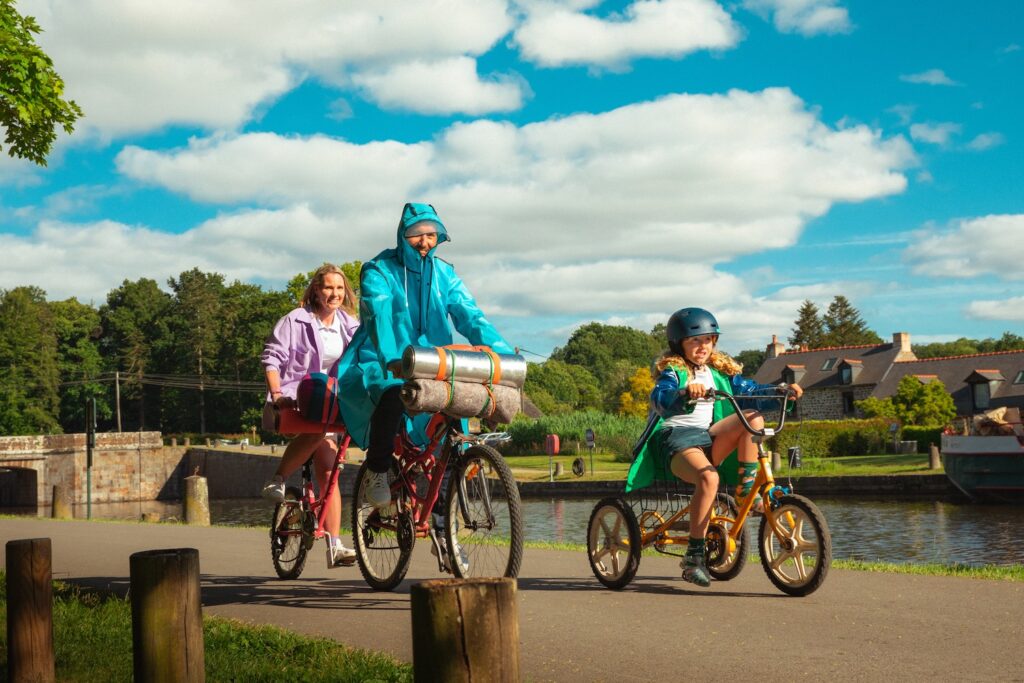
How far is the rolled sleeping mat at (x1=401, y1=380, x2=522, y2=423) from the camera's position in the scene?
5.41 m

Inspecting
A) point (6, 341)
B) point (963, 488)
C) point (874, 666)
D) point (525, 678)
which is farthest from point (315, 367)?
point (6, 341)

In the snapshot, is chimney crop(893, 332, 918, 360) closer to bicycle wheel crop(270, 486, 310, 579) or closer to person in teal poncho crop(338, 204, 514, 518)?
bicycle wheel crop(270, 486, 310, 579)

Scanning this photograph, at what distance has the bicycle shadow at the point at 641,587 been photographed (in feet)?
20.2

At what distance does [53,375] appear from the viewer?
84.1 m

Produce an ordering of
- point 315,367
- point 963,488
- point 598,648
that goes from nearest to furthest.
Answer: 1. point 598,648
2. point 315,367
3. point 963,488

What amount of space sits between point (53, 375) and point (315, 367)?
84.3 meters

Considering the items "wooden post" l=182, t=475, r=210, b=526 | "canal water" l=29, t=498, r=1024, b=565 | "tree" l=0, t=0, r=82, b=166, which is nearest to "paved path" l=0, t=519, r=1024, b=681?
"tree" l=0, t=0, r=82, b=166

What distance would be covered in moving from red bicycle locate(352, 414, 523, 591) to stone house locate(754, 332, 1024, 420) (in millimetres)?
54497

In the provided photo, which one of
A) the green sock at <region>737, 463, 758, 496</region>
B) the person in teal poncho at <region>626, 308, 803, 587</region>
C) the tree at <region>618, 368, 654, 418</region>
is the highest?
the tree at <region>618, 368, 654, 418</region>

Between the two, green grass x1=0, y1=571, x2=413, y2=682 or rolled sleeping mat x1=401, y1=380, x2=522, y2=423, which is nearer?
green grass x1=0, y1=571, x2=413, y2=682

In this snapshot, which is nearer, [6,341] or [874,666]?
[874,666]

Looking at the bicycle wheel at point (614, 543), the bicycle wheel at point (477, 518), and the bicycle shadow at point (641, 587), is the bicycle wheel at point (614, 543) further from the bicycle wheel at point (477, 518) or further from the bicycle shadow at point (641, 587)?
the bicycle wheel at point (477, 518)

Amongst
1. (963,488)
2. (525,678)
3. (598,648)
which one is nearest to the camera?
(525,678)

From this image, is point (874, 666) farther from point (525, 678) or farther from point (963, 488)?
point (963, 488)
